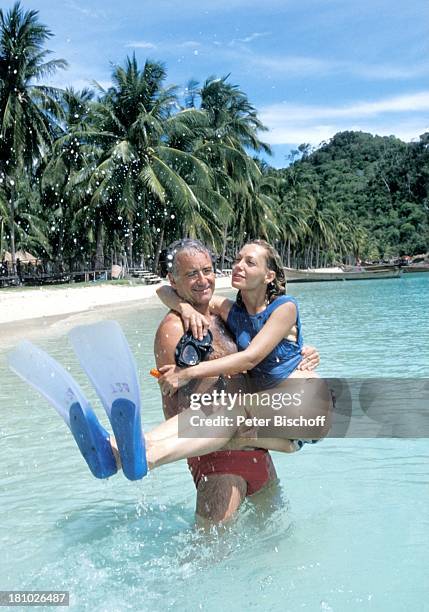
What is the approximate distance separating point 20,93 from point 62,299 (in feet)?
34.1

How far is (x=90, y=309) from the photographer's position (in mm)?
20766

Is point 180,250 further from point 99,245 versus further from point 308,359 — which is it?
point 99,245

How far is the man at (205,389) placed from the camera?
3.05 meters

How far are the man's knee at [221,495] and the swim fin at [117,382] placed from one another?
24.5 inches

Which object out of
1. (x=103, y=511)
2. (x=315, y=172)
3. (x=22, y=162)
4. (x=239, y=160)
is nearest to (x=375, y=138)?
(x=315, y=172)

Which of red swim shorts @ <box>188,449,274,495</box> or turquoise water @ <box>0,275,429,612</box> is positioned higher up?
red swim shorts @ <box>188,449,274,495</box>

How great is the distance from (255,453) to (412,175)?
89.3 m

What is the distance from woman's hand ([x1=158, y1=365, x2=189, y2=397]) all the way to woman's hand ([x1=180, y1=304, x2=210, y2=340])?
0.61 ft

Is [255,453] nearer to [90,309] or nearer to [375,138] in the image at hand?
[90,309]

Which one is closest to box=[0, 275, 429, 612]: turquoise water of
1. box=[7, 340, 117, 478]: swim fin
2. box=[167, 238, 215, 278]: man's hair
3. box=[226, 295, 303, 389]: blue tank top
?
box=[7, 340, 117, 478]: swim fin

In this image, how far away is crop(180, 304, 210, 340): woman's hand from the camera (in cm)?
296

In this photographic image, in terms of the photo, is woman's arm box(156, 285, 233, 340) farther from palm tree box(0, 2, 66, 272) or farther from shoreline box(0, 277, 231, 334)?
palm tree box(0, 2, 66, 272)

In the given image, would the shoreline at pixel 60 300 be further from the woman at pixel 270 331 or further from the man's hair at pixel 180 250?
the woman at pixel 270 331

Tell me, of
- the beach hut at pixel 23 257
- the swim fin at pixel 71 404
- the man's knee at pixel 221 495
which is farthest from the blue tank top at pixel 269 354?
the beach hut at pixel 23 257
